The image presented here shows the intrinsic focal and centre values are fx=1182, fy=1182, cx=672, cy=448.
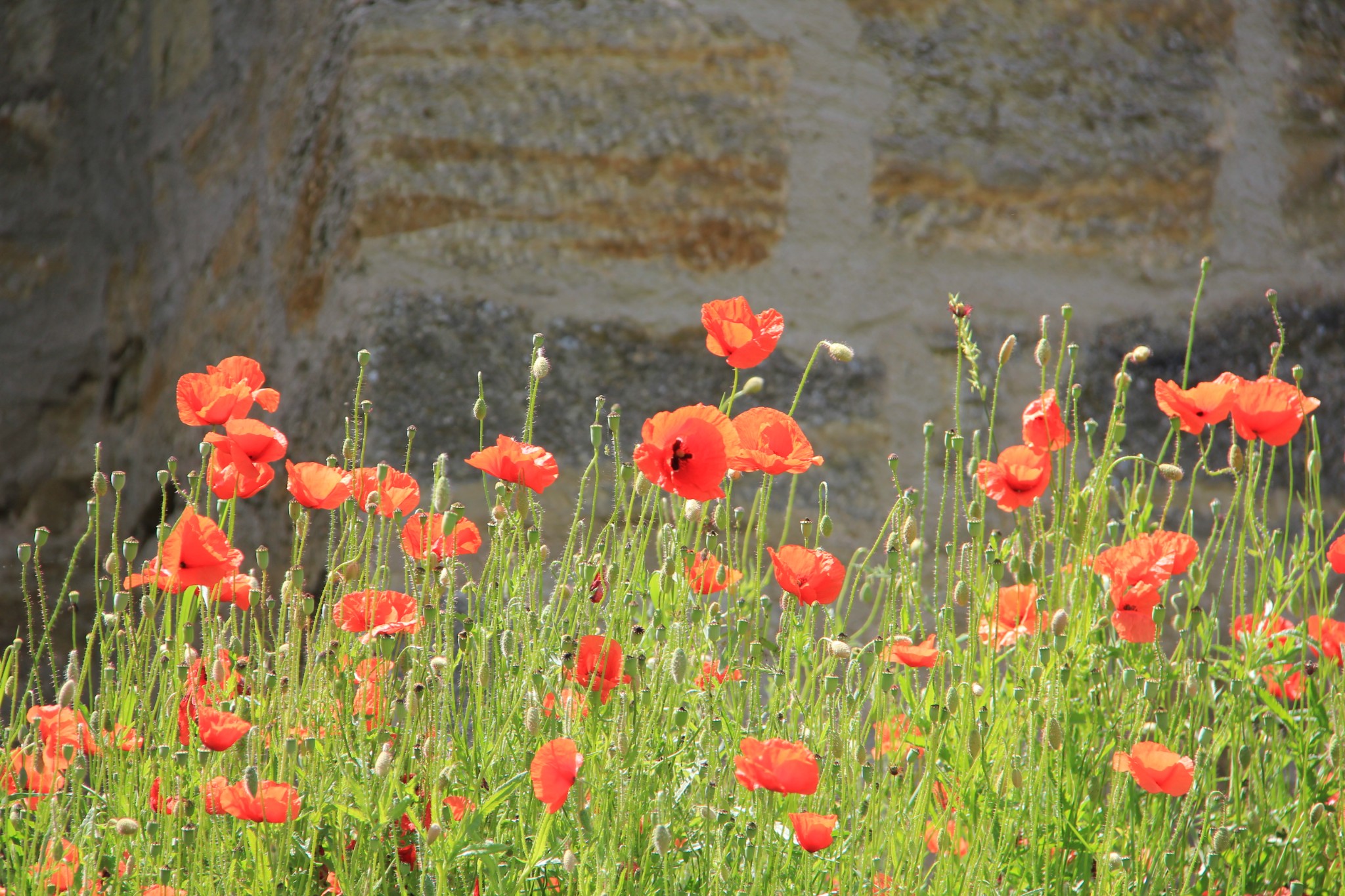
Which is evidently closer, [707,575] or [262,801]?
[262,801]

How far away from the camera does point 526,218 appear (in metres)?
1.93

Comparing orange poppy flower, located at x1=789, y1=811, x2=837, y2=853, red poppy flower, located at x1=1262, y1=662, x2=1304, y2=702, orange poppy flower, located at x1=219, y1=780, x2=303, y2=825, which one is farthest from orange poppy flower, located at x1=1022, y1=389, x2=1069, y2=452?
orange poppy flower, located at x1=219, y1=780, x2=303, y2=825

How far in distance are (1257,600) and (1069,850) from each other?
1.36ft

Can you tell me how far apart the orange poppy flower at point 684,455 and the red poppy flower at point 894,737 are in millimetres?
312

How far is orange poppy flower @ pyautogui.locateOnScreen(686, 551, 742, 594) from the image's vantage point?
1405 mm

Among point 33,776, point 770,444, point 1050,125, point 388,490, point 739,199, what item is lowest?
point 33,776

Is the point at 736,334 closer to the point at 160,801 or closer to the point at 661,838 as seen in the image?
the point at 661,838

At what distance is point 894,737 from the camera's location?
136 centimetres

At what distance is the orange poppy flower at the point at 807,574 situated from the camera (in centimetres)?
126

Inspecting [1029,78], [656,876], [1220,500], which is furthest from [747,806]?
[1029,78]

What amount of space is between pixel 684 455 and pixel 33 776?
80 centimetres

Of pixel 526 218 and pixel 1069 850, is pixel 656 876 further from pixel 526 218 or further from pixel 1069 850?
pixel 526 218

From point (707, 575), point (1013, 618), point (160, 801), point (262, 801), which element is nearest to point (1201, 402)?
point (1013, 618)

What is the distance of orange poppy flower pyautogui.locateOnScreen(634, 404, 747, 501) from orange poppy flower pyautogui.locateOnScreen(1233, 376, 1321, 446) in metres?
0.62
